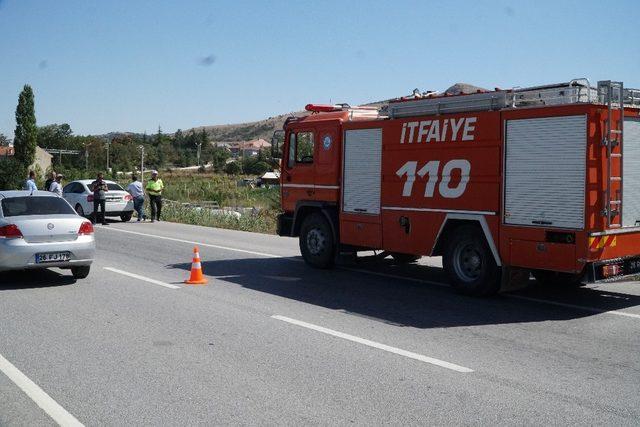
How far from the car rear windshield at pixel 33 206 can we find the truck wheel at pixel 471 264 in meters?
6.26

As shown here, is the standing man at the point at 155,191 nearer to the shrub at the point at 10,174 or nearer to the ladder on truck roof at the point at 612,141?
the ladder on truck roof at the point at 612,141

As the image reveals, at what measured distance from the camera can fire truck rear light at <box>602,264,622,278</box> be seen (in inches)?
356

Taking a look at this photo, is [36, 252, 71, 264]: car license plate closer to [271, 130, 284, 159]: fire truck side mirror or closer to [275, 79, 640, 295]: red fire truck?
[275, 79, 640, 295]: red fire truck

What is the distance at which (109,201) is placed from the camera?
24.7 metres

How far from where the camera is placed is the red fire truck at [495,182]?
8.90 metres

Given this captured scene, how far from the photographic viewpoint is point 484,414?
209 inches

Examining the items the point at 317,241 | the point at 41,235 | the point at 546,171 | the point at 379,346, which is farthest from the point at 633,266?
the point at 41,235

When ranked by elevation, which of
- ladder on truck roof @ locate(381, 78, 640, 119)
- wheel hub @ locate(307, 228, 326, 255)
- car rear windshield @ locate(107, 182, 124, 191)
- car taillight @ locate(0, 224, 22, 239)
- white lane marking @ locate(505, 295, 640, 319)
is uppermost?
ladder on truck roof @ locate(381, 78, 640, 119)

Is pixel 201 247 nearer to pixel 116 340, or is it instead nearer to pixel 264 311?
pixel 264 311

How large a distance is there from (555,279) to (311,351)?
5.38 metres

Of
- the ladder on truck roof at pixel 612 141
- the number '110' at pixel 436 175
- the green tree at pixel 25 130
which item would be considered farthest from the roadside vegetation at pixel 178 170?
the ladder on truck roof at pixel 612 141

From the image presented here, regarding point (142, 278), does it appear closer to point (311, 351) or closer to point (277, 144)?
point (277, 144)

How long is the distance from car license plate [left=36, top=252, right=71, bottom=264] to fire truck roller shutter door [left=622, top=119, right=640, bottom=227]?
8.18 metres

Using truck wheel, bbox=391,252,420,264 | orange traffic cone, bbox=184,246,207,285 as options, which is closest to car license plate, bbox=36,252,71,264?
orange traffic cone, bbox=184,246,207,285
